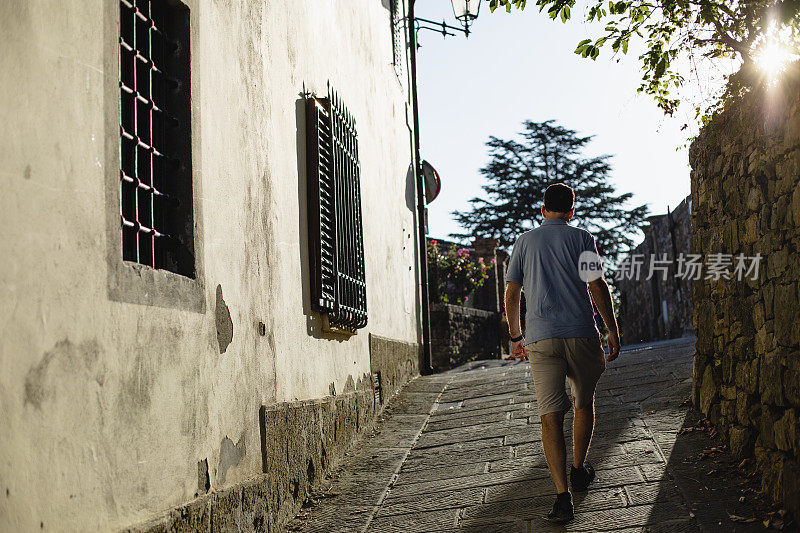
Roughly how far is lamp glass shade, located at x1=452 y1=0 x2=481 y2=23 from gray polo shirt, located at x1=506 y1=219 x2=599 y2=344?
8.74 m

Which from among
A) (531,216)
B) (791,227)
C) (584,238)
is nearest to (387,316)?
(584,238)

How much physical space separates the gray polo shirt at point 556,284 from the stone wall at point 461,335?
9032 mm

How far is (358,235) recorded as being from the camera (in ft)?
24.1

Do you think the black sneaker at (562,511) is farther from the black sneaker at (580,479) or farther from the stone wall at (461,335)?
the stone wall at (461,335)

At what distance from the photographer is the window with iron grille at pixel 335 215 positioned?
588 centimetres

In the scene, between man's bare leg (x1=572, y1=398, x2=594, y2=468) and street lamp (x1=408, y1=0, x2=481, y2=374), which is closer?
man's bare leg (x1=572, y1=398, x2=594, y2=468)

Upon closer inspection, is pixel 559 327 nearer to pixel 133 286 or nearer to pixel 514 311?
pixel 514 311

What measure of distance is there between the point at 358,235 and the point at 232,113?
3.09 metres

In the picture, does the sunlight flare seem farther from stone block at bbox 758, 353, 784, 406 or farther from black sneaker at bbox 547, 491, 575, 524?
black sneaker at bbox 547, 491, 575, 524

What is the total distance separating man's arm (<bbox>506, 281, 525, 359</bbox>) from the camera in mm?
4527

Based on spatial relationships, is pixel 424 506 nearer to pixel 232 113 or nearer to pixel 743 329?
pixel 743 329

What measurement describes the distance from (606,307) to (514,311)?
481 millimetres

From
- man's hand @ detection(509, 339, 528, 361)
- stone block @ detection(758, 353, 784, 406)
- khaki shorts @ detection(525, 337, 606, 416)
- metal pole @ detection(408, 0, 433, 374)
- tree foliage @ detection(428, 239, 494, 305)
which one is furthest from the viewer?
tree foliage @ detection(428, 239, 494, 305)

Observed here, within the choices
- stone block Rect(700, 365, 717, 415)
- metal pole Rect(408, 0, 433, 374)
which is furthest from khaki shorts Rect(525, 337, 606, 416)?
metal pole Rect(408, 0, 433, 374)
